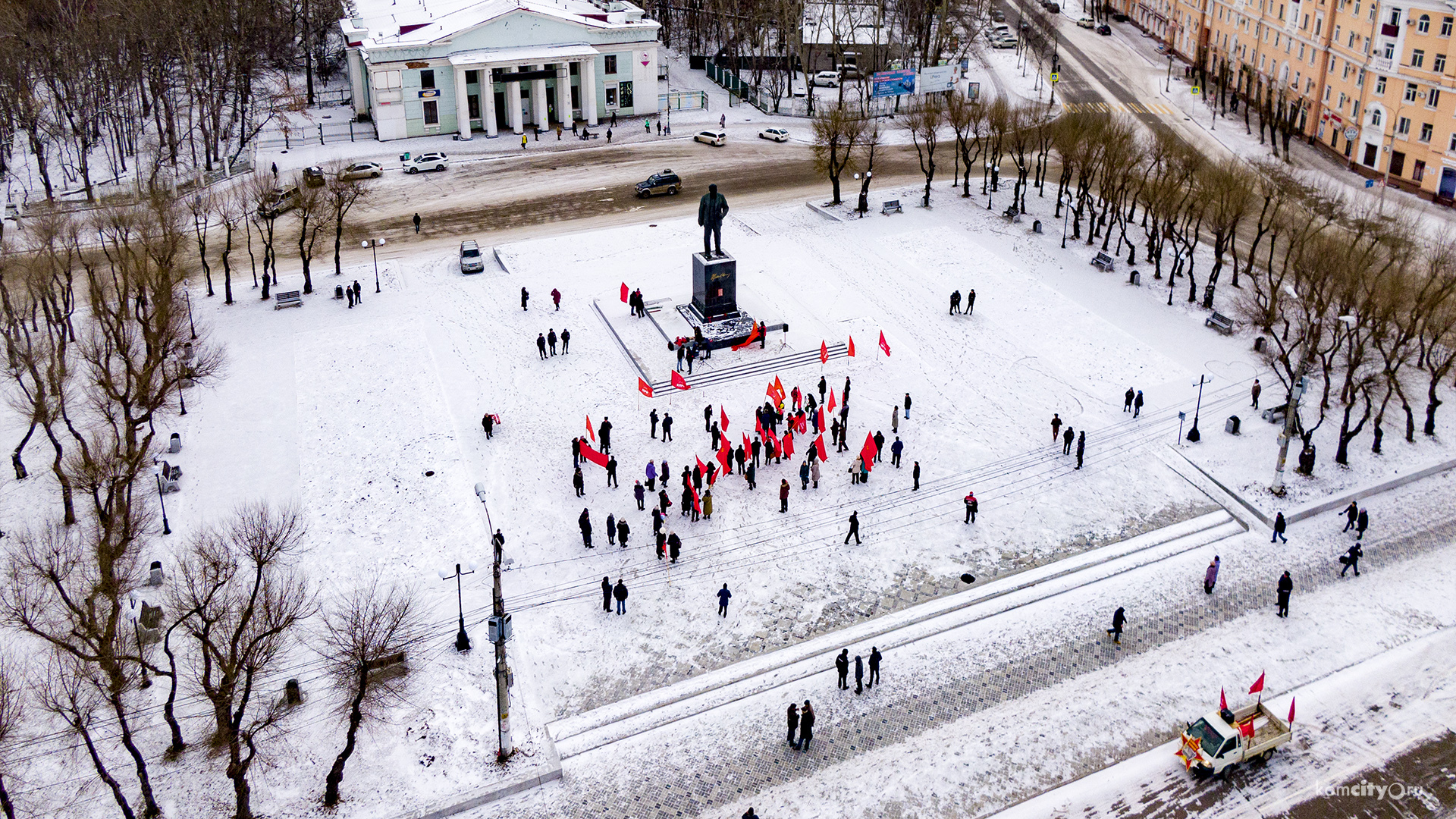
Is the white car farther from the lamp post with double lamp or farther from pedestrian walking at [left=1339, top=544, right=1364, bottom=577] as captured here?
pedestrian walking at [left=1339, top=544, right=1364, bottom=577]

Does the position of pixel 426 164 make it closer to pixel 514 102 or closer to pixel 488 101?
pixel 488 101

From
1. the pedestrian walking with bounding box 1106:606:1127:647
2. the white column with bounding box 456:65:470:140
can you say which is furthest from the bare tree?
the white column with bounding box 456:65:470:140

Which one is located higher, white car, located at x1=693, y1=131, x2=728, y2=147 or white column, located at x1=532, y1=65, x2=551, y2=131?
white column, located at x1=532, y1=65, x2=551, y2=131

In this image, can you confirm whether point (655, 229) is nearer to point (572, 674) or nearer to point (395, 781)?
point (572, 674)

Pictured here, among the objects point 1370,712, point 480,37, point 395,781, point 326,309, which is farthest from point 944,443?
point 480,37

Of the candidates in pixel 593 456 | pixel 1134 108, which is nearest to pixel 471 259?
pixel 593 456
